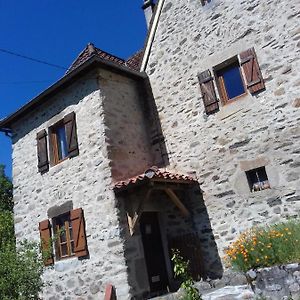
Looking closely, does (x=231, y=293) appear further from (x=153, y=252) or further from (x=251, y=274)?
(x=153, y=252)

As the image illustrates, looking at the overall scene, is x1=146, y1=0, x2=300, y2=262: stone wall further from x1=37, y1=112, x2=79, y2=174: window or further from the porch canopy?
x1=37, y1=112, x2=79, y2=174: window

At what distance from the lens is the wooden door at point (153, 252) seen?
817 centimetres

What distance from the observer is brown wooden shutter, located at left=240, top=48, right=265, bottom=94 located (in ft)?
26.0

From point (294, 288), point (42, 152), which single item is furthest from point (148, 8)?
point (294, 288)

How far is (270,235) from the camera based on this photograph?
6.25m

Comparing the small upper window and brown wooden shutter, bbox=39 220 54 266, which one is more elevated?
the small upper window

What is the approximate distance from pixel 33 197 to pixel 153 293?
4.24 m

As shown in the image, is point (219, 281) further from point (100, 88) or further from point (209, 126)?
point (100, 88)

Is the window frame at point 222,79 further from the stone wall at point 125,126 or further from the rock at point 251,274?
the rock at point 251,274

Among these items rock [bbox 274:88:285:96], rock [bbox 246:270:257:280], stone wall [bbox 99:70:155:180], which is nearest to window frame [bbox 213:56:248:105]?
rock [bbox 274:88:285:96]

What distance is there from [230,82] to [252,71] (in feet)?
2.30

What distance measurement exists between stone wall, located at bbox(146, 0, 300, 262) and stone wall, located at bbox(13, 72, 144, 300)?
65.2 inches

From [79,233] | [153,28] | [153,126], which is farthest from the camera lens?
[153,28]

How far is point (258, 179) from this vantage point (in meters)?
7.76
